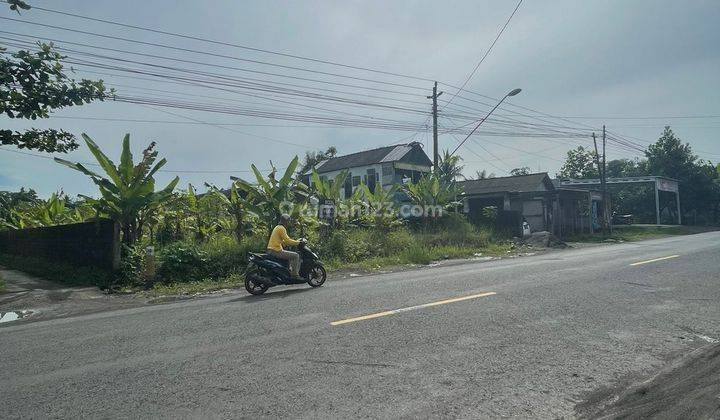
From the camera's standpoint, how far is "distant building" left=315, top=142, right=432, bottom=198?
40.0 meters

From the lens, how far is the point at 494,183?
3647cm

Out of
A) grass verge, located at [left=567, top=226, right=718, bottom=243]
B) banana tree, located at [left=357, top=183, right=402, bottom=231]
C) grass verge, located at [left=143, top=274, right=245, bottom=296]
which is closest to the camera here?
grass verge, located at [left=143, top=274, right=245, bottom=296]

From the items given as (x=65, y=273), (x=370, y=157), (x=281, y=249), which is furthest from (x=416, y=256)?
(x=370, y=157)

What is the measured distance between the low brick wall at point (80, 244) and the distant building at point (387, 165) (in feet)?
79.9

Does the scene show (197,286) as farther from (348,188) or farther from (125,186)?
(348,188)

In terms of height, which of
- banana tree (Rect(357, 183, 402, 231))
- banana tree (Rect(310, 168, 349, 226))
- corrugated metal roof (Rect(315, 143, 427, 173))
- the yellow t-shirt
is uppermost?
corrugated metal roof (Rect(315, 143, 427, 173))

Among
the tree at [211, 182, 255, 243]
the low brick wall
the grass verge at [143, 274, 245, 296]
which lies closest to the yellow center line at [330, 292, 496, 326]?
the grass verge at [143, 274, 245, 296]

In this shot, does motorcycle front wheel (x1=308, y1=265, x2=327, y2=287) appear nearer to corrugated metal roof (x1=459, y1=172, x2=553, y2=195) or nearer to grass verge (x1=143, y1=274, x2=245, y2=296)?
grass verge (x1=143, y1=274, x2=245, y2=296)

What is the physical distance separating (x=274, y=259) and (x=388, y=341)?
5.44m

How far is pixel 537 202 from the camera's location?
106 ft

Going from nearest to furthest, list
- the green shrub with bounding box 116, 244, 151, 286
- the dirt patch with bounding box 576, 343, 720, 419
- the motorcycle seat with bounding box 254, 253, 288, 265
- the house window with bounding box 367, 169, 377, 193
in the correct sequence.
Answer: the dirt patch with bounding box 576, 343, 720, 419, the motorcycle seat with bounding box 254, 253, 288, 265, the green shrub with bounding box 116, 244, 151, 286, the house window with bounding box 367, 169, 377, 193

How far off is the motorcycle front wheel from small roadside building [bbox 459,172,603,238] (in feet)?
64.7

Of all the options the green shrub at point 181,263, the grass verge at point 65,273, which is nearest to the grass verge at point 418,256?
the green shrub at point 181,263

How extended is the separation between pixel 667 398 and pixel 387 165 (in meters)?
36.6
